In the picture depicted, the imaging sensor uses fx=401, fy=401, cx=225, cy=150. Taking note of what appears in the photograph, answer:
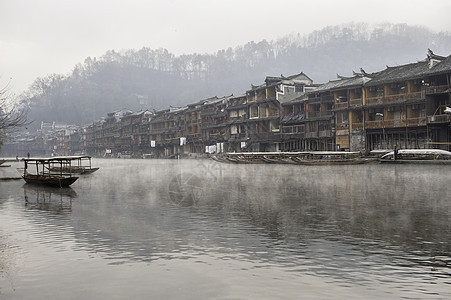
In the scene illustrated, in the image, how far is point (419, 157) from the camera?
43.1 metres

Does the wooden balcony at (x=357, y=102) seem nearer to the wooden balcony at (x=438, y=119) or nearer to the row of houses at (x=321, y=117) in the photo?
the row of houses at (x=321, y=117)

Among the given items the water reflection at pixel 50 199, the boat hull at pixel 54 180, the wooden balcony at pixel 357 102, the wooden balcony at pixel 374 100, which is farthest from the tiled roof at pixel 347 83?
the water reflection at pixel 50 199

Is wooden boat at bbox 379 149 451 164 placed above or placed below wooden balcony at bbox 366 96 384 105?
below

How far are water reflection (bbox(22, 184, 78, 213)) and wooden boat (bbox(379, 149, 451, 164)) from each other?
109ft

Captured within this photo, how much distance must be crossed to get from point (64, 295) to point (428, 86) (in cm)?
4771

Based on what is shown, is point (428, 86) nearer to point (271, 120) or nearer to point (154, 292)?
point (271, 120)

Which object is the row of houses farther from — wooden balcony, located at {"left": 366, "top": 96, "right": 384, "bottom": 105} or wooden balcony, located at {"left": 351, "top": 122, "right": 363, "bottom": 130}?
wooden balcony, located at {"left": 351, "top": 122, "right": 363, "bottom": 130}

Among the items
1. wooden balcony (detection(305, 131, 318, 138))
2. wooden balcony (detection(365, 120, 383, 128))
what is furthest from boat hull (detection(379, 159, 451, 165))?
wooden balcony (detection(305, 131, 318, 138))

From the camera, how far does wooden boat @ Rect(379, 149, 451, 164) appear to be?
132 ft

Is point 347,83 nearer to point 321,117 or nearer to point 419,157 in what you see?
point 321,117

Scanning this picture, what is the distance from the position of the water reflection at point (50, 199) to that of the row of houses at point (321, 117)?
35826 mm

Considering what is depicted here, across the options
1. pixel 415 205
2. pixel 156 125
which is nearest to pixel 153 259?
pixel 415 205

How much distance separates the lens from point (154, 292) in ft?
22.8

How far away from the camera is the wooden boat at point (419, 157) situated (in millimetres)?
40250
